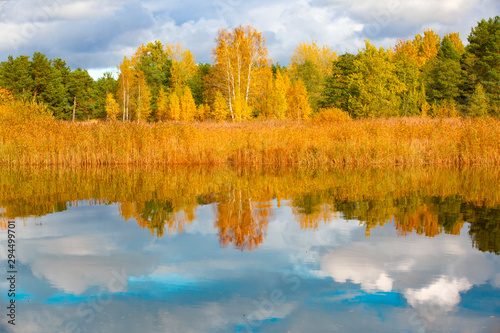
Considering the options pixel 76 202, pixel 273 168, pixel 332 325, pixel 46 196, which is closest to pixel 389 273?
pixel 332 325

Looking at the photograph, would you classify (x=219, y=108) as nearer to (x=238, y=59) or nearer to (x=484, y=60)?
(x=238, y=59)

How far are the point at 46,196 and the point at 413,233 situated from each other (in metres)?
8.31

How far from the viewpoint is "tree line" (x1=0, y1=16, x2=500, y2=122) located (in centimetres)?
3491

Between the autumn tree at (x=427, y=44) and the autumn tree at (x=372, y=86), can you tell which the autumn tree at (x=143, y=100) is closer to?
the autumn tree at (x=372, y=86)

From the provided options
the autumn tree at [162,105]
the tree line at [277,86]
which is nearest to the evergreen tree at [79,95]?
the tree line at [277,86]

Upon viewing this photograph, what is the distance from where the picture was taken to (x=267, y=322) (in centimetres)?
432

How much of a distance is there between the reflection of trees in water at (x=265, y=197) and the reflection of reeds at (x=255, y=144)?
1.67m

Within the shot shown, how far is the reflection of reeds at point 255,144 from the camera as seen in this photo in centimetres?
1744

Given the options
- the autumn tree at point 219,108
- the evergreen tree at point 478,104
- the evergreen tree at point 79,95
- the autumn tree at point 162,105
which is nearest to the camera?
the evergreen tree at point 478,104

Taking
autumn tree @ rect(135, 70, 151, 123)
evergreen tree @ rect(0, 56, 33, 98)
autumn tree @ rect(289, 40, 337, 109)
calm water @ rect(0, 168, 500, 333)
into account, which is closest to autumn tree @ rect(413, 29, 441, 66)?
autumn tree @ rect(289, 40, 337, 109)

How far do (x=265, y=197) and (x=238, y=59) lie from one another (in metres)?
32.2

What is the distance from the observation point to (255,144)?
1881cm

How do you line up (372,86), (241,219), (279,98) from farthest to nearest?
(279,98) < (372,86) < (241,219)
